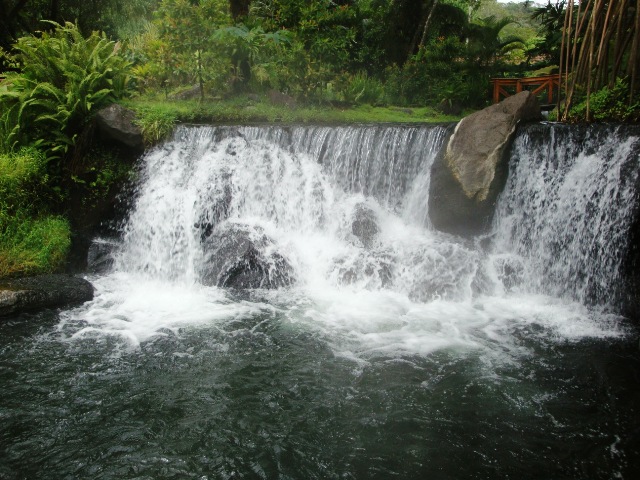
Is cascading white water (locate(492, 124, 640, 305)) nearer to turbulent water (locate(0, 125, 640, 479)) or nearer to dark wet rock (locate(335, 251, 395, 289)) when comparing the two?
turbulent water (locate(0, 125, 640, 479))

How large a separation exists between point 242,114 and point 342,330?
7.32 meters

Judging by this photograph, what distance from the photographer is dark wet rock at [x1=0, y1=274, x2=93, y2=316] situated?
740cm

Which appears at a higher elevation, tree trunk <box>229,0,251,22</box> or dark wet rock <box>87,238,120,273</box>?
tree trunk <box>229,0,251,22</box>

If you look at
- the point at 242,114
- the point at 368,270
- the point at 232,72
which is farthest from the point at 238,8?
the point at 368,270

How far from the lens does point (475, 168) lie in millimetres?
8891

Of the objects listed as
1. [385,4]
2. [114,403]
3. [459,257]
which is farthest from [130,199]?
[385,4]

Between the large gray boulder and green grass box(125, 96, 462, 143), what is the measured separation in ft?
12.5

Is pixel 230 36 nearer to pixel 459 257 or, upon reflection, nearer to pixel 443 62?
pixel 443 62

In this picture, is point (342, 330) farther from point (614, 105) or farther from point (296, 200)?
point (614, 105)

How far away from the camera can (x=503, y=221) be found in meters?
8.98

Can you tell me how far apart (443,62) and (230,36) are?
22.8ft

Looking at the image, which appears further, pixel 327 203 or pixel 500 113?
pixel 327 203

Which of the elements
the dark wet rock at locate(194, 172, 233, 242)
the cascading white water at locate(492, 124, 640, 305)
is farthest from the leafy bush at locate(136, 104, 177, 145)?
the cascading white water at locate(492, 124, 640, 305)

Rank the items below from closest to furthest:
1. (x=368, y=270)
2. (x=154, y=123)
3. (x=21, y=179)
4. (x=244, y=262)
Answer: (x=368, y=270), (x=244, y=262), (x=21, y=179), (x=154, y=123)
